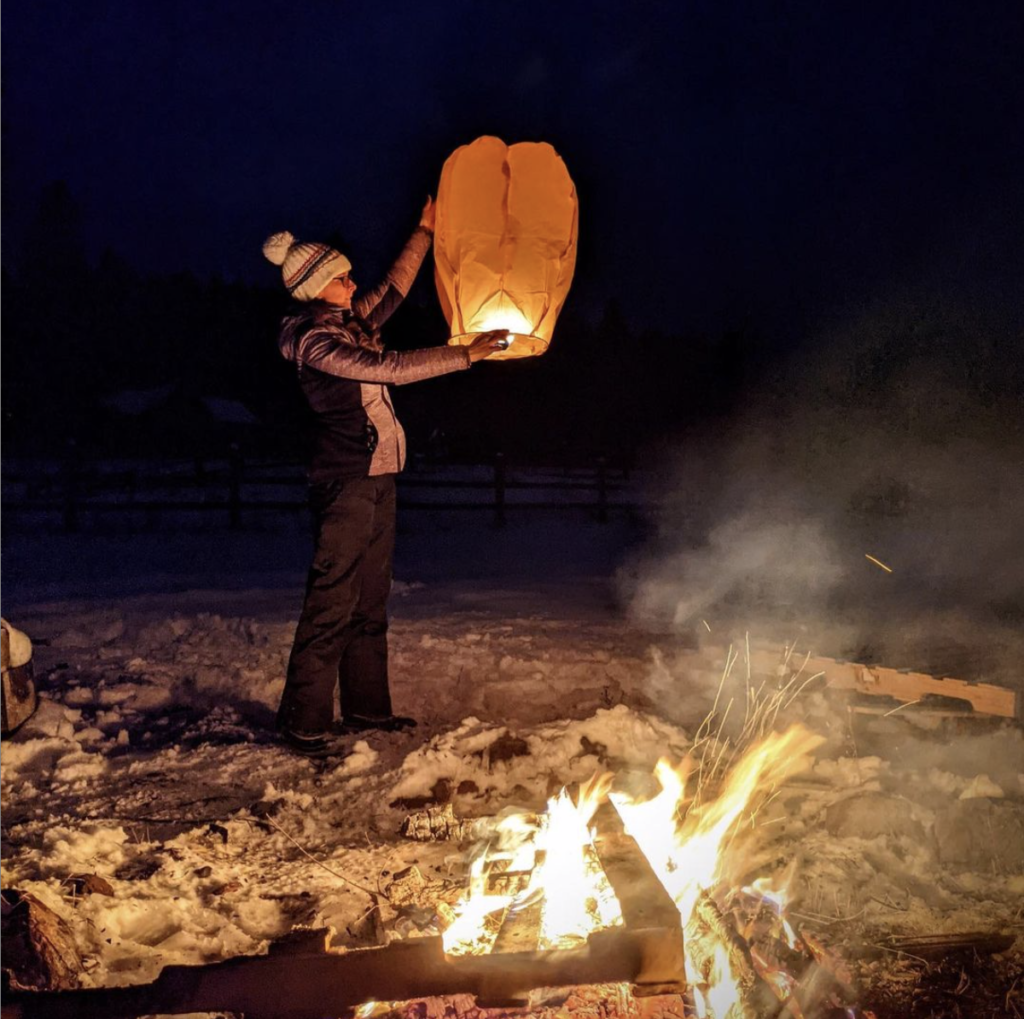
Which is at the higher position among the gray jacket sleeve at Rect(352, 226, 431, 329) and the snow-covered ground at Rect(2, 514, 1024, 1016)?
the gray jacket sleeve at Rect(352, 226, 431, 329)

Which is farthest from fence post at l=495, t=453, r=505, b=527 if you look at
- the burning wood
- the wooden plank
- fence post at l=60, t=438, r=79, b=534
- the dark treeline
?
the dark treeline

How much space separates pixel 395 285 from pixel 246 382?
40674 mm

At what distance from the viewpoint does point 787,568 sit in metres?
8.98

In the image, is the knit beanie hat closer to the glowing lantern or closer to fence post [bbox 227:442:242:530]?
the glowing lantern

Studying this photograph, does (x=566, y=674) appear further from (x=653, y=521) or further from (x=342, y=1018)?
(x=653, y=521)

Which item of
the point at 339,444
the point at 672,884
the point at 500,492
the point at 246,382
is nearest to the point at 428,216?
the point at 339,444

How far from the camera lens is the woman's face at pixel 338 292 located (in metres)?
4.02

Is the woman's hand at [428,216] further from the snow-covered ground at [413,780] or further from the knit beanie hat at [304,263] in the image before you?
the snow-covered ground at [413,780]

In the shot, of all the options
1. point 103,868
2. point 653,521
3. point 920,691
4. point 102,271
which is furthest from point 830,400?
point 102,271

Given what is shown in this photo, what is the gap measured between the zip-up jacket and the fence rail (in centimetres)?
973

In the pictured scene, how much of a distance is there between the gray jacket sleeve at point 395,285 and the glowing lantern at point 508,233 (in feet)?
2.04

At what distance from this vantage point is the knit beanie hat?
3930mm

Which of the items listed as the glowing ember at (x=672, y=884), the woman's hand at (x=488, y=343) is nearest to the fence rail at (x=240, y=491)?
the woman's hand at (x=488, y=343)

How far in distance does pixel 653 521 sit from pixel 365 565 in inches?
481
